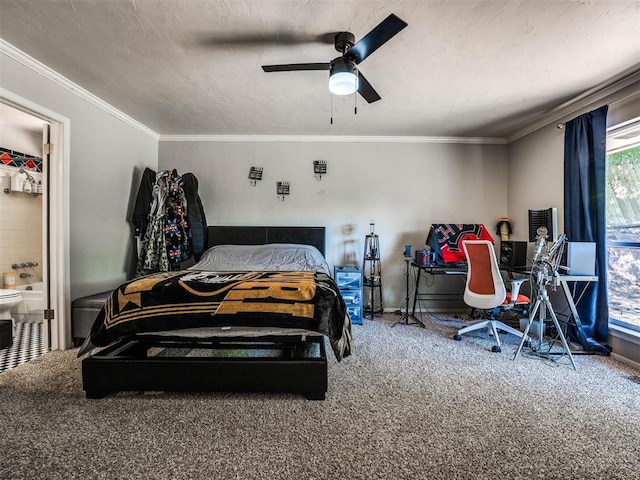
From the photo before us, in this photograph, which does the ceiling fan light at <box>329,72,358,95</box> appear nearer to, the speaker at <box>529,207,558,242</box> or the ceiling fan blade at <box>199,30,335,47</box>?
the ceiling fan blade at <box>199,30,335,47</box>

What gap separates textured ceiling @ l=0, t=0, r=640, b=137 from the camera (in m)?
1.85

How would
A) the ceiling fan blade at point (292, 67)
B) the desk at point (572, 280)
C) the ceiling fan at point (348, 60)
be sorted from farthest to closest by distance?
the desk at point (572, 280) → the ceiling fan blade at point (292, 67) → the ceiling fan at point (348, 60)

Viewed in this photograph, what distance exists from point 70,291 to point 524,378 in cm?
396

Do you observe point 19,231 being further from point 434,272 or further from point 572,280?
point 572,280

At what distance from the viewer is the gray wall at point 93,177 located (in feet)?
8.29

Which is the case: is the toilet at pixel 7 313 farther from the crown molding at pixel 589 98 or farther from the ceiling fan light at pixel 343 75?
the crown molding at pixel 589 98

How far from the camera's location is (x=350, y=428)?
5.49 feet

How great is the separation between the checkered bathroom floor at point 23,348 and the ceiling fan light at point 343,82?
327cm

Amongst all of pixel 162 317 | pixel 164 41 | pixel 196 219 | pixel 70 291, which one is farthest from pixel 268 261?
pixel 164 41

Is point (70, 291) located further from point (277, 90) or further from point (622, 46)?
point (622, 46)

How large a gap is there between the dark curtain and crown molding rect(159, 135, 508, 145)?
1269mm

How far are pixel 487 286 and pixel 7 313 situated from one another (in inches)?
211

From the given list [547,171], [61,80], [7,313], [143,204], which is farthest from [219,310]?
[547,171]

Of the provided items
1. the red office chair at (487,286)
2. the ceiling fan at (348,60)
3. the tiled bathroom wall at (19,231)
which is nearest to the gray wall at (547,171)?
the red office chair at (487,286)
